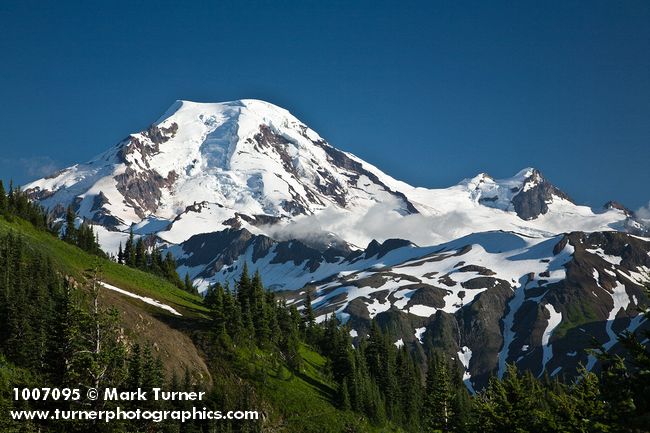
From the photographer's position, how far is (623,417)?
24.6m

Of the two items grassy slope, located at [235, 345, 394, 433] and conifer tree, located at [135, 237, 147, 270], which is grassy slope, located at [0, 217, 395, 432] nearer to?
grassy slope, located at [235, 345, 394, 433]

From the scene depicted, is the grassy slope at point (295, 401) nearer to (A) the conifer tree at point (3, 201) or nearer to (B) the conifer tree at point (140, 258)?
(A) the conifer tree at point (3, 201)

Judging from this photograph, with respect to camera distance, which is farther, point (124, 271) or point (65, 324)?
point (124, 271)

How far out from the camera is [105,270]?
11325 cm

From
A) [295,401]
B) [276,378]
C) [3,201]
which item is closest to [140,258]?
[3,201]

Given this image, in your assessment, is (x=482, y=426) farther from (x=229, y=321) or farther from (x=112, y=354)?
(x=229, y=321)

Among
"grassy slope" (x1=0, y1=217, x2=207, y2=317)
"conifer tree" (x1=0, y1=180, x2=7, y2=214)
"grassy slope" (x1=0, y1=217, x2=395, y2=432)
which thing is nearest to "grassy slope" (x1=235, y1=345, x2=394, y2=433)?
"grassy slope" (x1=0, y1=217, x2=395, y2=432)

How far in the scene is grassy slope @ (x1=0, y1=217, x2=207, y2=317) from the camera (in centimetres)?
10488

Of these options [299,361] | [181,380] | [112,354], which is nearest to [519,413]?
[112,354]

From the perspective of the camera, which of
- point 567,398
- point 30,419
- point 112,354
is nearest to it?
point 112,354

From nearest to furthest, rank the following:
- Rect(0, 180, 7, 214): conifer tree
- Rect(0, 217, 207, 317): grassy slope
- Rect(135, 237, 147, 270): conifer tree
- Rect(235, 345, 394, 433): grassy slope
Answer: Rect(235, 345, 394, 433): grassy slope < Rect(0, 217, 207, 317): grassy slope < Rect(0, 180, 7, 214): conifer tree < Rect(135, 237, 147, 270): conifer tree

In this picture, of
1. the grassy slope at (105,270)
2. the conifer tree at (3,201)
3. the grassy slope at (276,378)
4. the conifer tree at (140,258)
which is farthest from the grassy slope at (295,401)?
the conifer tree at (140,258)

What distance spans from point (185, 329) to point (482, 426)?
5616 cm

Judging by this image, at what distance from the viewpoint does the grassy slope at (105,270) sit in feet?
344
